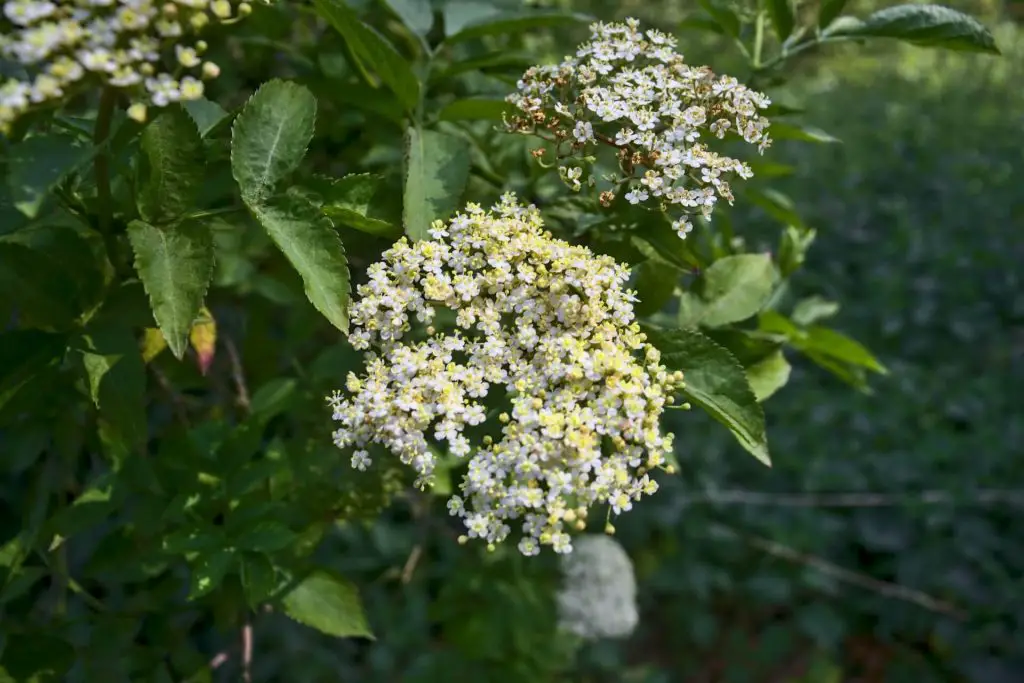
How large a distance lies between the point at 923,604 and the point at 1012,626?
12.2 inches

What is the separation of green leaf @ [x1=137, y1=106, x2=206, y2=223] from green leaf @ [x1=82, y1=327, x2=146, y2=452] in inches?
7.3

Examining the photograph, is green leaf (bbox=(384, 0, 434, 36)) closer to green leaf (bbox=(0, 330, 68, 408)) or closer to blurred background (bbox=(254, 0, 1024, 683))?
green leaf (bbox=(0, 330, 68, 408))

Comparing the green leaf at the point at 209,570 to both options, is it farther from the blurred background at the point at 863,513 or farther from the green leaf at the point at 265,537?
the blurred background at the point at 863,513

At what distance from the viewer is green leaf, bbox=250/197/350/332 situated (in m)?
1.00

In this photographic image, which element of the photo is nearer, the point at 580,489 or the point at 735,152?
the point at 580,489

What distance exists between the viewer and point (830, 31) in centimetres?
147

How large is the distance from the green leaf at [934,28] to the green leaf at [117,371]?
3.57 ft

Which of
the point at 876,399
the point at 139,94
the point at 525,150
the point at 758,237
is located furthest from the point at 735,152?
the point at 139,94

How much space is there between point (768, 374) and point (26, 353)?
1.04 metres

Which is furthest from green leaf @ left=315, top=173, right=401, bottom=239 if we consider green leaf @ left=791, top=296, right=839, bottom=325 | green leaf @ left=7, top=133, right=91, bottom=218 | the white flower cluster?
the white flower cluster

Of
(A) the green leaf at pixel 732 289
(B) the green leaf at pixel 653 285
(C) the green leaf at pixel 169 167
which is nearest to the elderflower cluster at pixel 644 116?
(B) the green leaf at pixel 653 285

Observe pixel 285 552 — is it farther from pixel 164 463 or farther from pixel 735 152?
pixel 735 152

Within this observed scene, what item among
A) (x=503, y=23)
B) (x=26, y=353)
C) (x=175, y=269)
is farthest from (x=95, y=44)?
(x=503, y=23)

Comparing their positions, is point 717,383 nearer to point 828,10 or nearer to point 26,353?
point 828,10
